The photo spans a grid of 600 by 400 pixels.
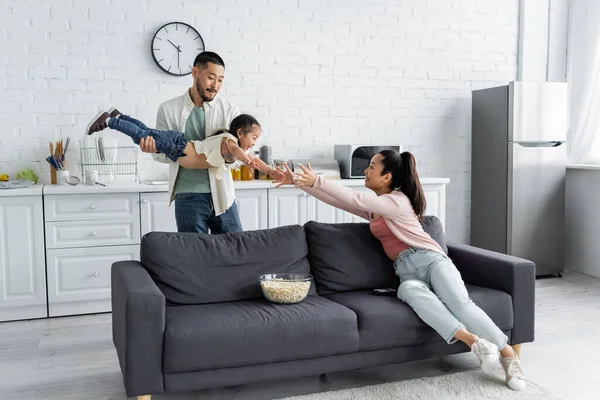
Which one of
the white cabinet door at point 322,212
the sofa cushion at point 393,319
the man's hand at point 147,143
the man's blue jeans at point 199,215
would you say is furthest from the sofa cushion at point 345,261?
the white cabinet door at point 322,212

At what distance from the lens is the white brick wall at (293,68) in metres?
4.37

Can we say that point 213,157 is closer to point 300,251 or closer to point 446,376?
point 300,251

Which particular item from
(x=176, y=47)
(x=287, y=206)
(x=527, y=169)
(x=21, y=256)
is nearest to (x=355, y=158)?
(x=287, y=206)

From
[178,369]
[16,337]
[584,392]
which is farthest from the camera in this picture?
[16,337]

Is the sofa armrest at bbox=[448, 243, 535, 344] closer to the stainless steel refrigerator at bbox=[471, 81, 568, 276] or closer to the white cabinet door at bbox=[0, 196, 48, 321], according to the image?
the stainless steel refrigerator at bbox=[471, 81, 568, 276]

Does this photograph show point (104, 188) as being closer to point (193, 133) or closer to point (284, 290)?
point (193, 133)

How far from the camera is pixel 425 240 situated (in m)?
3.18

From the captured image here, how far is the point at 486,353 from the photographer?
8.91ft

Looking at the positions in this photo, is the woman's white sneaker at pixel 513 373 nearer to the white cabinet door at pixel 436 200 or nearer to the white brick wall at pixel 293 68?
the white cabinet door at pixel 436 200

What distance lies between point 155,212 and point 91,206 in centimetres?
41

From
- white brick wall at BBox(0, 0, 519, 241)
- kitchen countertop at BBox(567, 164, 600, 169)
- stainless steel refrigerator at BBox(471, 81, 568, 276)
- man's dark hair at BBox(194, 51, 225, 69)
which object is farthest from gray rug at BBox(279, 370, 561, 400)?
kitchen countertop at BBox(567, 164, 600, 169)

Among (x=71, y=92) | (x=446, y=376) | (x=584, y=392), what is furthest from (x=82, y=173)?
(x=584, y=392)

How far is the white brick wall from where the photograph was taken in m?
4.37

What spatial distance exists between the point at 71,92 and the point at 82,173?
0.57m
